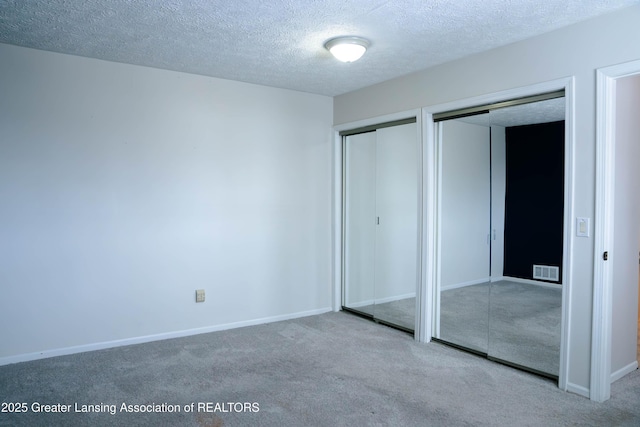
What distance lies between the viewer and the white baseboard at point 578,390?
2.85 metres

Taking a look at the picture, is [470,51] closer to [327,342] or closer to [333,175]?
→ [333,175]

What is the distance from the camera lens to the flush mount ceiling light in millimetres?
3154

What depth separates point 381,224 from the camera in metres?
4.82

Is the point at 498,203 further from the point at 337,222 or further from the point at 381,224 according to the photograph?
the point at 337,222

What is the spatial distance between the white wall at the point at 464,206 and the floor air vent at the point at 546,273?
1.51 ft

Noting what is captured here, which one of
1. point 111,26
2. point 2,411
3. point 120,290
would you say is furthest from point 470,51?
point 2,411

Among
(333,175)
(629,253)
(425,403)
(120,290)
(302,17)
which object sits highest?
(302,17)

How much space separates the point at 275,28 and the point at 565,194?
2.29 metres

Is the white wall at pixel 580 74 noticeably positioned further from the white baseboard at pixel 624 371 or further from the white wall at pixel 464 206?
the white wall at pixel 464 206

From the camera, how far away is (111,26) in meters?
3.00

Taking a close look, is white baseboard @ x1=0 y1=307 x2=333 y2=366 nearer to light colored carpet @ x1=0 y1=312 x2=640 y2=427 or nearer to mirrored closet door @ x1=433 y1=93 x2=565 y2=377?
light colored carpet @ x1=0 y1=312 x2=640 y2=427

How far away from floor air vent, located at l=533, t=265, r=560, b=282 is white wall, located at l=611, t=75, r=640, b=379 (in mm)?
930

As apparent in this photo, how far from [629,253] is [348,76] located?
275 centimetres

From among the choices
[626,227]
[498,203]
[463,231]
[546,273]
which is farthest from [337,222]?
[626,227]
